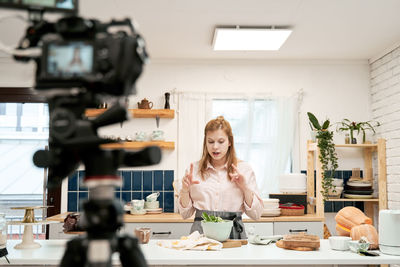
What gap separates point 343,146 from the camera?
14.3 feet

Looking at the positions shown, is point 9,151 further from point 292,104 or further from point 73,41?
point 73,41

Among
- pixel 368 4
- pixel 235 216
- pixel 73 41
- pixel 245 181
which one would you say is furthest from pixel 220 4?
pixel 73 41

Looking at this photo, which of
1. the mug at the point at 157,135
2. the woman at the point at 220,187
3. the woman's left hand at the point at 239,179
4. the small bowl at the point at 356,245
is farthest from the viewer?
the mug at the point at 157,135

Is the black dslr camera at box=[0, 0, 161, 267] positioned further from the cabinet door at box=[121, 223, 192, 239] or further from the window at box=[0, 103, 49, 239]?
the window at box=[0, 103, 49, 239]

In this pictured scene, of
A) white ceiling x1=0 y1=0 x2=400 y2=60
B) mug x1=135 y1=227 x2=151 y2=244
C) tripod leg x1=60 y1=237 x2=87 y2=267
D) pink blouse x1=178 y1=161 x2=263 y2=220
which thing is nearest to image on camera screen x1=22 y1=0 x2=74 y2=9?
tripod leg x1=60 y1=237 x2=87 y2=267

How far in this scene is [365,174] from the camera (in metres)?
4.62

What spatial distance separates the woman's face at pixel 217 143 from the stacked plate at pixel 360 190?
219cm

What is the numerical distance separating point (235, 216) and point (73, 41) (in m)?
1.92

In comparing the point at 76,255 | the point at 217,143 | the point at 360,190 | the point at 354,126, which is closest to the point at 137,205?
the point at 217,143

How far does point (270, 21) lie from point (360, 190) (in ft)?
6.58

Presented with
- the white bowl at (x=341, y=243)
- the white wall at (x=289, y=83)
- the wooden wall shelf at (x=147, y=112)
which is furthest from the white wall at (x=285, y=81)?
the white bowl at (x=341, y=243)

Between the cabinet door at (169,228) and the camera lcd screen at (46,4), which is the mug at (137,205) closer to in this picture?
the cabinet door at (169,228)

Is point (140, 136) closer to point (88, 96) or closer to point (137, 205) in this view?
point (137, 205)

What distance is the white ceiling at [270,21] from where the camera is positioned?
3.14 meters
